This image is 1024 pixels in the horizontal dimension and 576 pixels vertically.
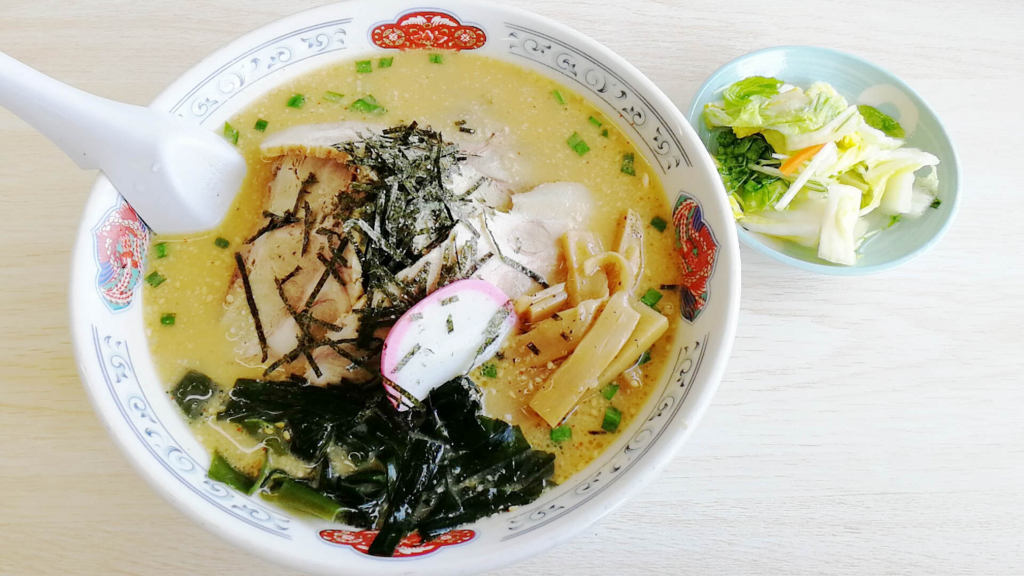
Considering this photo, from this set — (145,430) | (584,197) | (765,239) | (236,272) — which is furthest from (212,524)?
(765,239)

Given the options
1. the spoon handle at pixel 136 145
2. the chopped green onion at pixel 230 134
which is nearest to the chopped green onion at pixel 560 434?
the spoon handle at pixel 136 145

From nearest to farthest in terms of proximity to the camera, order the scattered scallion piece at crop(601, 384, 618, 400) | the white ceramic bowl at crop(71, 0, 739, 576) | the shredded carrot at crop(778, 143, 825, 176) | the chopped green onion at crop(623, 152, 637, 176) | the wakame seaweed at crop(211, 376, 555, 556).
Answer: the white ceramic bowl at crop(71, 0, 739, 576)
the wakame seaweed at crop(211, 376, 555, 556)
the scattered scallion piece at crop(601, 384, 618, 400)
the chopped green onion at crop(623, 152, 637, 176)
the shredded carrot at crop(778, 143, 825, 176)

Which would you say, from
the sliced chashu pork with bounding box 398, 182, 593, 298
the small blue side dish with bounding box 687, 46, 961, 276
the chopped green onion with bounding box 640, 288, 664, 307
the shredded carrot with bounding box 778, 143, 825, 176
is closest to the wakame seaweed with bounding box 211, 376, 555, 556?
the sliced chashu pork with bounding box 398, 182, 593, 298

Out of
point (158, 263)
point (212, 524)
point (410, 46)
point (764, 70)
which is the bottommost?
point (212, 524)

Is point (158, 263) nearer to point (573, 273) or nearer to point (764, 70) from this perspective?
point (573, 273)

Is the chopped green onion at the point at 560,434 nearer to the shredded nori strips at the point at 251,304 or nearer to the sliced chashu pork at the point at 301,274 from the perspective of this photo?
the sliced chashu pork at the point at 301,274

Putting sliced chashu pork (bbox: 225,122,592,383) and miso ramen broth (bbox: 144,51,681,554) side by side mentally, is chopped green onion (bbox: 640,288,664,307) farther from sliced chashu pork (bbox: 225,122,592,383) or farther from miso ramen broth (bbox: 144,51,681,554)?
sliced chashu pork (bbox: 225,122,592,383)
